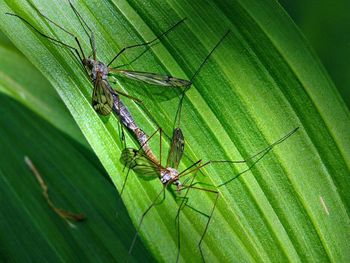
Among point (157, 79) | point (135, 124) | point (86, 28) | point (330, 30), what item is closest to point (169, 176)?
point (135, 124)

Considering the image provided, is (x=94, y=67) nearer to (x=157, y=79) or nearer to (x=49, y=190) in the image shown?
(x=157, y=79)

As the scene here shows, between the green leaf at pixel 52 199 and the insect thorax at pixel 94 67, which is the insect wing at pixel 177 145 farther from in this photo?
the green leaf at pixel 52 199

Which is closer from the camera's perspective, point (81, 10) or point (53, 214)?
point (81, 10)

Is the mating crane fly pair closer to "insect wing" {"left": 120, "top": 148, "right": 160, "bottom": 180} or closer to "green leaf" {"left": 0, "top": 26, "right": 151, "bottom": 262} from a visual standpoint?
"insect wing" {"left": 120, "top": 148, "right": 160, "bottom": 180}

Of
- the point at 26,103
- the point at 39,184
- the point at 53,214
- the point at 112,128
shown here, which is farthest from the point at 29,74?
the point at 112,128

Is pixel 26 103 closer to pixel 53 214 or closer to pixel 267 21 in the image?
pixel 53 214

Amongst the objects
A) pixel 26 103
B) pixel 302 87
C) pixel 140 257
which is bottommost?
pixel 140 257
